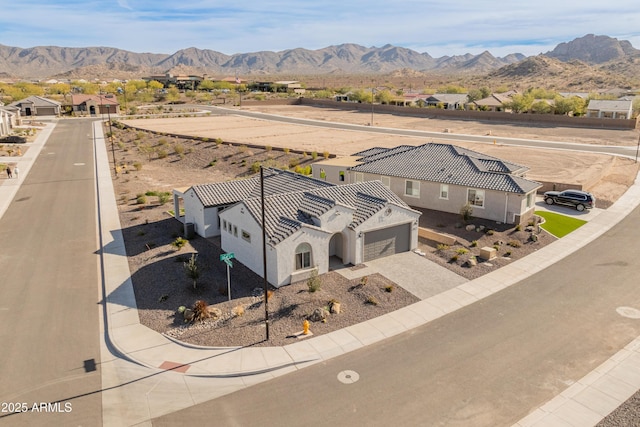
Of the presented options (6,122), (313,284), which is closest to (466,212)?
(313,284)

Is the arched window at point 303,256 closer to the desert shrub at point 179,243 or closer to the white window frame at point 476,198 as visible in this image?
the desert shrub at point 179,243

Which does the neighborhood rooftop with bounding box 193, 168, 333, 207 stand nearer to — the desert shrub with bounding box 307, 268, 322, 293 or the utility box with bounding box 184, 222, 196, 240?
the utility box with bounding box 184, 222, 196, 240

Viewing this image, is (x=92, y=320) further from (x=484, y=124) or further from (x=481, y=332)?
(x=484, y=124)

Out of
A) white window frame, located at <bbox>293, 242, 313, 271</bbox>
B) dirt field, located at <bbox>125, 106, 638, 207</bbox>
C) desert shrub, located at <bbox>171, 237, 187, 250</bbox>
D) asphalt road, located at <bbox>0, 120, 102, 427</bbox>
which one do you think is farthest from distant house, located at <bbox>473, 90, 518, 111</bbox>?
white window frame, located at <bbox>293, 242, 313, 271</bbox>

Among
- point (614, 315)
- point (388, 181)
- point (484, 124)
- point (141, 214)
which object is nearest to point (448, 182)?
point (388, 181)

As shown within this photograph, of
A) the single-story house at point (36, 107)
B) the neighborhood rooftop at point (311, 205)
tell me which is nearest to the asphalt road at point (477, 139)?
the neighborhood rooftop at point (311, 205)

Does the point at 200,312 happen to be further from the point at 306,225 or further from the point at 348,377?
the point at 348,377

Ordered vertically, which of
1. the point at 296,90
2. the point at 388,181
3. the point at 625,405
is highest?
the point at 296,90
